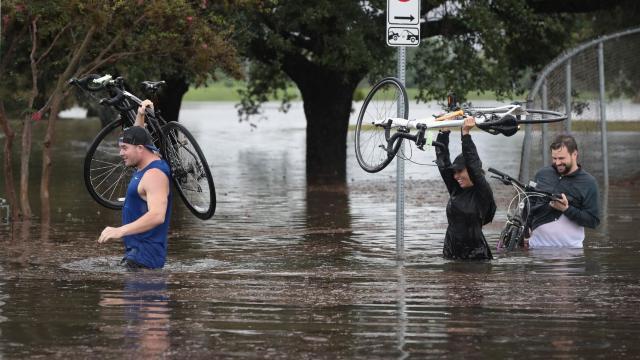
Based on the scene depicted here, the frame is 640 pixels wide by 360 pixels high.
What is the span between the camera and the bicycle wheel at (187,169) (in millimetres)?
12094

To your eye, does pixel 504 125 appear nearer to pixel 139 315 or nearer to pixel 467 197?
pixel 467 197

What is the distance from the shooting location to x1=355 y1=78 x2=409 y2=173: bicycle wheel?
13.3 m

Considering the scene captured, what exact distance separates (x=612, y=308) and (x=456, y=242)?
2948mm

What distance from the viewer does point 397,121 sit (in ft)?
40.6

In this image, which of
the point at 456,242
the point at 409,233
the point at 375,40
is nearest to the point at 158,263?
the point at 456,242

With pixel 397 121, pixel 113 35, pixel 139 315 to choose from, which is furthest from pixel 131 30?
pixel 139 315

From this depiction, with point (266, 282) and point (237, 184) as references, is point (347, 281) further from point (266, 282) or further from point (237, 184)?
point (237, 184)

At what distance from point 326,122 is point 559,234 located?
12362mm

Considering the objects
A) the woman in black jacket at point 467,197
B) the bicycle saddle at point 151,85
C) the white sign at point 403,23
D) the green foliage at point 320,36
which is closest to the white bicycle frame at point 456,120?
the woman in black jacket at point 467,197

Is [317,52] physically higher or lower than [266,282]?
higher

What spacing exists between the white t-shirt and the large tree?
8.11 meters

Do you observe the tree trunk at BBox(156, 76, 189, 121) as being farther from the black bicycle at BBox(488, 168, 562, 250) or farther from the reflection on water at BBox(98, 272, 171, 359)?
the reflection on water at BBox(98, 272, 171, 359)

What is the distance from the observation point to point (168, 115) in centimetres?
3125

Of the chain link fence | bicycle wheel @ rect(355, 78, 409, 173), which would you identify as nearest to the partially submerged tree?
bicycle wheel @ rect(355, 78, 409, 173)
